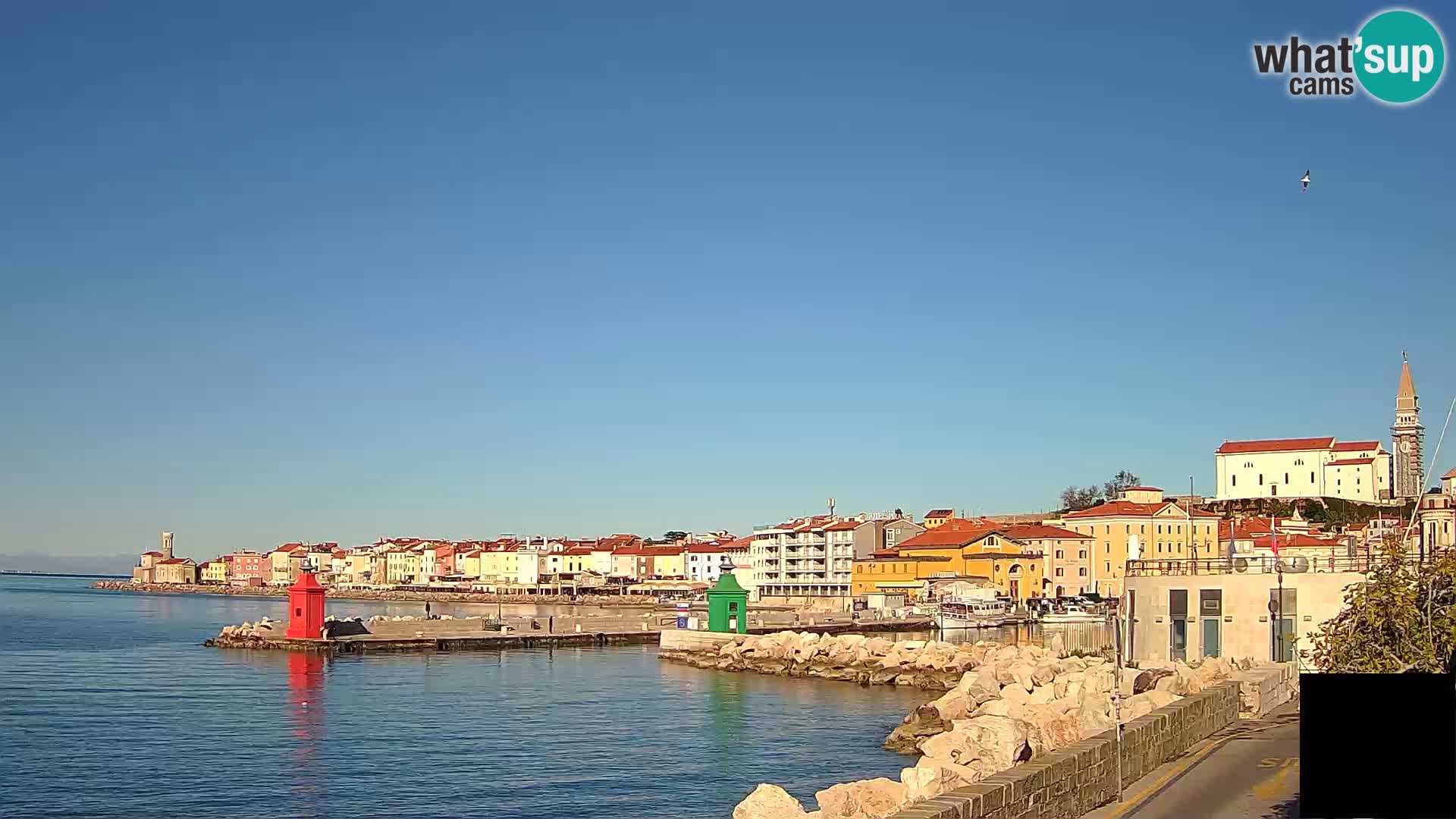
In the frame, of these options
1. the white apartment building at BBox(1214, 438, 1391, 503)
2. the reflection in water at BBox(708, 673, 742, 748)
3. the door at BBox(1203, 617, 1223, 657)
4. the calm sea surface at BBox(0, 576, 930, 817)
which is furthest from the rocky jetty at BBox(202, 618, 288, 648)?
the white apartment building at BBox(1214, 438, 1391, 503)

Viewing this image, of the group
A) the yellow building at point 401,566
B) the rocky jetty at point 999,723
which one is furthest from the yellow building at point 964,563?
the yellow building at point 401,566

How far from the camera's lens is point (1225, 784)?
47.7 feet

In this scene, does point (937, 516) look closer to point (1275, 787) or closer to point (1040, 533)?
point (1040, 533)

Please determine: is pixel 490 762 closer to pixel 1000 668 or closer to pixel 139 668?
pixel 1000 668

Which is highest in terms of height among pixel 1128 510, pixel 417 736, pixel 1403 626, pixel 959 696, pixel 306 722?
pixel 1403 626

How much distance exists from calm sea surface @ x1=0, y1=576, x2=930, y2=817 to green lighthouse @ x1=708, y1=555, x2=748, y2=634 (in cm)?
452

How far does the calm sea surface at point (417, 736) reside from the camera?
2698 cm

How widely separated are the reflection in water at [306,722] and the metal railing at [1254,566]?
1945cm

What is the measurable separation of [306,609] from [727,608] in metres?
21.3

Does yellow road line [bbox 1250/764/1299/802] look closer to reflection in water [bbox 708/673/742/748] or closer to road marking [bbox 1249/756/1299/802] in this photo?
road marking [bbox 1249/756/1299/802]

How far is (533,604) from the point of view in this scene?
141m

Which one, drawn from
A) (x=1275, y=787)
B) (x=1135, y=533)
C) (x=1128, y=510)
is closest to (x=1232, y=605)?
(x=1275, y=787)

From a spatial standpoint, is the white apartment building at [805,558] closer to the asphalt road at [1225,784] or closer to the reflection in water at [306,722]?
the reflection in water at [306,722]

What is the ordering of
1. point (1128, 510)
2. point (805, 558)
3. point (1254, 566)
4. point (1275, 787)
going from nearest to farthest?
point (1275, 787)
point (1254, 566)
point (1128, 510)
point (805, 558)
